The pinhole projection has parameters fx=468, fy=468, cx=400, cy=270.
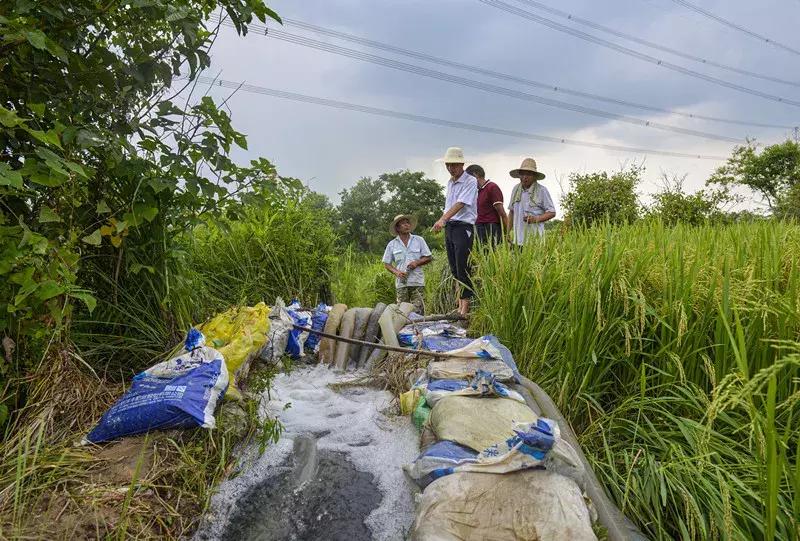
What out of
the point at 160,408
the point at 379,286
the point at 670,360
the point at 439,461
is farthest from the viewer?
the point at 379,286

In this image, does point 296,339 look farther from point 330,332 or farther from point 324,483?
point 324,483

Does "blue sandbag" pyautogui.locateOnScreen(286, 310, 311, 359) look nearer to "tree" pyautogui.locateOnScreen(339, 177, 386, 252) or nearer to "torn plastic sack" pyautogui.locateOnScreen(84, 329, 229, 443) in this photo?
"torn plastic sack" pyautogui.locateOnScreen(84, 329, 229, 443)

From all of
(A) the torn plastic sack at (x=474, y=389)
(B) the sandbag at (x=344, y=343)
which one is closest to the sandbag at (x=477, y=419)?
(A) the torn plastic sack at (x=474, y=389)

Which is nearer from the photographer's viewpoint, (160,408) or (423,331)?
(160,408)

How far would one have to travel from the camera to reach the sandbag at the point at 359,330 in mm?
4476

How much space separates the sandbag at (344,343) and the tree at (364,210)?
22.0m

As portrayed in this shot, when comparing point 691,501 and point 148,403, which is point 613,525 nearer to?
point 691,501

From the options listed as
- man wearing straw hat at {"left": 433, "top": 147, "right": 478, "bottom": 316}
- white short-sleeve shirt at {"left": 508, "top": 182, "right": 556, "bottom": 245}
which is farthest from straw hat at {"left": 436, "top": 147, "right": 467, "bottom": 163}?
white short-sleeve shirt at {"left": 508, "top": 182, "right": 556, "bottom": 245}

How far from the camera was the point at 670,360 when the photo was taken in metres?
2.23

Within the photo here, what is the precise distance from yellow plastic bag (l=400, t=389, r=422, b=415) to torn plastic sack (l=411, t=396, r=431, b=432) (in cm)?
13

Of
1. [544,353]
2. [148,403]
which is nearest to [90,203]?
[148,403]

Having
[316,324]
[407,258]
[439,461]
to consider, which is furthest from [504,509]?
[407,258]

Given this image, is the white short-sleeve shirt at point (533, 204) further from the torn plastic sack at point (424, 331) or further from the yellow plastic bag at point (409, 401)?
the yellow plastic bag at point (409, 401)

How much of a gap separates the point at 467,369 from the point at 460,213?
8.09 feet
